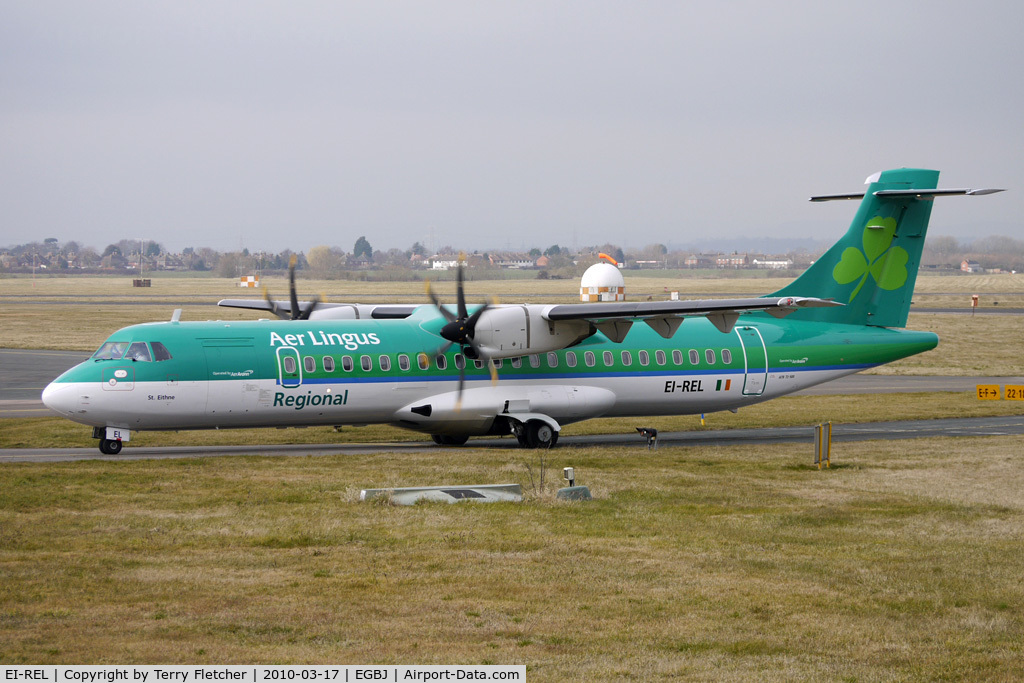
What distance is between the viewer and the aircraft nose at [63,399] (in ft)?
78.5

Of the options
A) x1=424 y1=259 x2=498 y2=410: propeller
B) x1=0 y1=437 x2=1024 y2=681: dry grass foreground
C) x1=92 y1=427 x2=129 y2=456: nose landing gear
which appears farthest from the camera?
A: x1=424 y1=259 x2=498 y2=410: propeller

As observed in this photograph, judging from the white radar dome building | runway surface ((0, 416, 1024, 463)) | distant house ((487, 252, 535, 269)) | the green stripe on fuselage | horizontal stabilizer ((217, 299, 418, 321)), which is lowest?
runway surface ((0, 416, 1024, 463))

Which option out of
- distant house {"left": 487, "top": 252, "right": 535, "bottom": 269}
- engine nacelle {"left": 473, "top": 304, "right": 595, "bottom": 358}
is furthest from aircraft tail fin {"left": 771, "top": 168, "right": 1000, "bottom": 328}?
distant house {"left": 487, "top": 252, "right": 535, "bottom": 269}

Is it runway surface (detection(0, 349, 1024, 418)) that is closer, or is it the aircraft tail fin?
the aircraft tail fin

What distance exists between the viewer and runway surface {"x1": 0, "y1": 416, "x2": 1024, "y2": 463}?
25.9 metres

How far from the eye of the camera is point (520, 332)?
87.2ft

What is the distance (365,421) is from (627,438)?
859cm

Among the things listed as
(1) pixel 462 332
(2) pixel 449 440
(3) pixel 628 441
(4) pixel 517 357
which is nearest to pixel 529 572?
(1) pixel 462 332

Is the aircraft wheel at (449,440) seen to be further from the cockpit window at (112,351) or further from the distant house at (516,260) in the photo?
the distant house at (516,260)

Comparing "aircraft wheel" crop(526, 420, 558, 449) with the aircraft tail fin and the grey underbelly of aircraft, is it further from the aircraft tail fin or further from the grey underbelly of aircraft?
the aircraft tail fin

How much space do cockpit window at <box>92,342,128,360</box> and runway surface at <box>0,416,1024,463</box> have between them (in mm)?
2434

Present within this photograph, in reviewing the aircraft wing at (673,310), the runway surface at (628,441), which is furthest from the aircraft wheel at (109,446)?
the aircraft wing at (673,310)

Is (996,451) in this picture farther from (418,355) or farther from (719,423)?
(418,355)

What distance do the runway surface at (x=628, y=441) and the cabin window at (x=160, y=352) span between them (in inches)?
95.9
